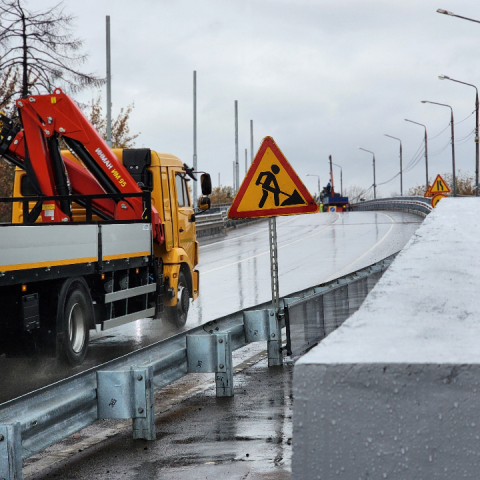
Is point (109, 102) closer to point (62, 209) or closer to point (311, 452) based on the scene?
point (62, 209)

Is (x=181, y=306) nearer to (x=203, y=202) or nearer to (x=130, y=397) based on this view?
(x=203, y=202)

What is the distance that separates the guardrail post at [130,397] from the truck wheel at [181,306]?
21.2 ft

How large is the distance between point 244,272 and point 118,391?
16085 mm

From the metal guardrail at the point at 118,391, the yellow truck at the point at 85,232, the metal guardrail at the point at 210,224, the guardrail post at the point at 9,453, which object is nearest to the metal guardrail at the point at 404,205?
the metal guardrail at the point at 210,224

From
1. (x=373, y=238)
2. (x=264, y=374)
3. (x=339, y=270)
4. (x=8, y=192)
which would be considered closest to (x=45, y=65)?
(x=8, y=192)

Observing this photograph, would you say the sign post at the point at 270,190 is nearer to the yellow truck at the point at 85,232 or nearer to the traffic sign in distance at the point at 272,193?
the traffic sign in distance at the point at 272,193

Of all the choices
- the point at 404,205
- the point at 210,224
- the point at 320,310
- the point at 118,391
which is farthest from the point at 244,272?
the point at 404,205

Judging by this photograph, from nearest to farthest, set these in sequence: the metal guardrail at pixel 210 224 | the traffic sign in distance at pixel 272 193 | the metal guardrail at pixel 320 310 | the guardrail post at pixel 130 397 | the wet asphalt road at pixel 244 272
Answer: the guardrail post at pixel 130 397, the metal guardrail at pixel 320 310, the traffic sign in distance at pixel 272 193, the wet asphalt road at pixel 244 272, the metal guardrail at pixel 210 224

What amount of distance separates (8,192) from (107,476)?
92.5 ft

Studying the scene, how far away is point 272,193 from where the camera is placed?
Result: 8312 millimetres

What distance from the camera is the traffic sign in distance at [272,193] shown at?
8289mm

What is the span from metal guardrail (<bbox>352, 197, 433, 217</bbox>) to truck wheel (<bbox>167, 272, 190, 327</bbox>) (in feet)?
105

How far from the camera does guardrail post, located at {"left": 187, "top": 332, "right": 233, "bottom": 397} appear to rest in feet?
22.6

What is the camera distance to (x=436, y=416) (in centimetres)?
229
